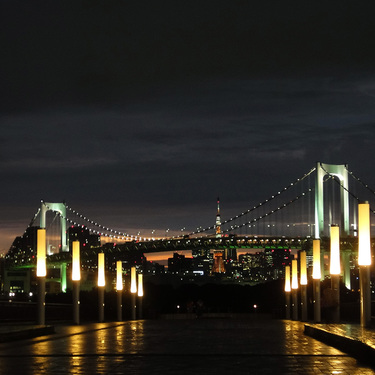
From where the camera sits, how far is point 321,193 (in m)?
66.0

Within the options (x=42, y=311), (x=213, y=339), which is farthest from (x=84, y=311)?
(x=213, y=339)

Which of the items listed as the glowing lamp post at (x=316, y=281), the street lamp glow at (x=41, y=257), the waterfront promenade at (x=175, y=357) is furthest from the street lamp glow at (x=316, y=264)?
the waterfront promenade at (x=175, y=357)

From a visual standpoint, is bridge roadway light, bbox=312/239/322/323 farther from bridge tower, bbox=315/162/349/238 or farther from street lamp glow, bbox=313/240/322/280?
bridge tower, bbox=315/162/349/238

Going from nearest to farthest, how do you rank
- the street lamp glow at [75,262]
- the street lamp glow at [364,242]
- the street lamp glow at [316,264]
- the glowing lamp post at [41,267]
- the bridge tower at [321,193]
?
the street lamp glow at [364,242]
the glowing lamp post at [41,267]
the street lamp glow at [316,264]
the street lamp glow at [75,262]
the bridge tower at [321,193]

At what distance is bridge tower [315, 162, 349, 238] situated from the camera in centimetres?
6392

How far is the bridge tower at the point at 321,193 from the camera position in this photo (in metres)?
63.9

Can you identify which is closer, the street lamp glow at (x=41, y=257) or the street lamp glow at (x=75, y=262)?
the street lamp glow at (x=41, y=257)

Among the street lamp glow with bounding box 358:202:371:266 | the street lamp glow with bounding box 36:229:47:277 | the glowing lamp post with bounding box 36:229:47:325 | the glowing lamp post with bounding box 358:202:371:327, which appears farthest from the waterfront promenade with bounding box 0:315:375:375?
the street lamp glow with bounding box 36:229:47:277

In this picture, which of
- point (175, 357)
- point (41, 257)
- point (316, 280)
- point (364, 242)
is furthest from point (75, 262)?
point (175, 357)

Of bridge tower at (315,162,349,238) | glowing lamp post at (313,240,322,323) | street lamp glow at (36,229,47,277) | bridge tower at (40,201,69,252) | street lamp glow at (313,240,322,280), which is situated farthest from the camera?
bridge tower at (40,201,69,252)

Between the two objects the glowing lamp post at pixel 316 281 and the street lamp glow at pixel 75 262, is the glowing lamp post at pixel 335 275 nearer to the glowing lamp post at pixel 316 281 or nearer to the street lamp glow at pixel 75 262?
the glowing lamp post at pixel 316 281

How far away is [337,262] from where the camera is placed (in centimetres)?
1788

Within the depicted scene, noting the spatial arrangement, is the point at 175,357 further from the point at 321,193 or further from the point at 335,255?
the point at 321,193

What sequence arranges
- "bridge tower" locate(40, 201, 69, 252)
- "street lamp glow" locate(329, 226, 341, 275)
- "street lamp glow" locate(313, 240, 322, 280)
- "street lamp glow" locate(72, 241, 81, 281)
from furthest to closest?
"bridge tower" locate(40, 201, 69, 252), "street lamp glow" locate(72, 241, 81, 281), "street lamp glow" locate(313, 240, 322, 280), "street lamp glow" locate(329, 226, 341, 275)
